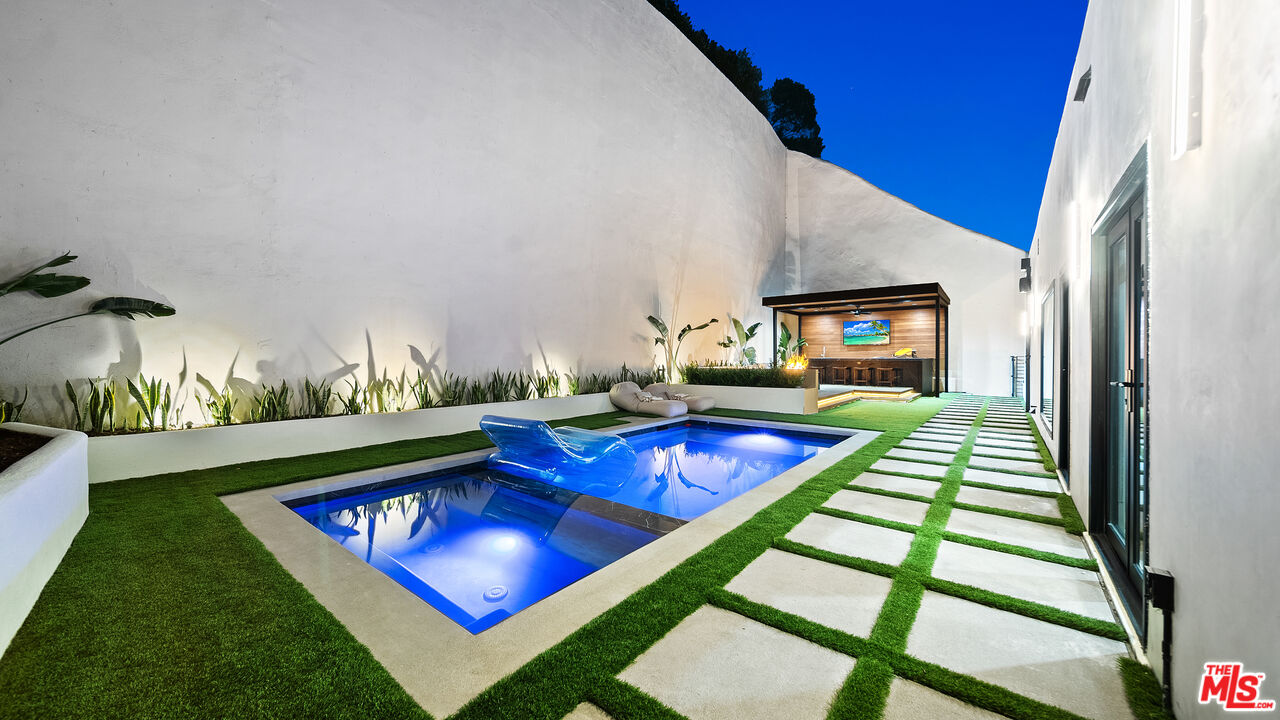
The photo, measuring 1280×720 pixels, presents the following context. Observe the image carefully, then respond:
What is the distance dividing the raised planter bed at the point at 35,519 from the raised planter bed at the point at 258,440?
1482 millimetres

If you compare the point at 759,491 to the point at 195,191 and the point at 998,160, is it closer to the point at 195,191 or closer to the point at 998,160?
the point at 195,191

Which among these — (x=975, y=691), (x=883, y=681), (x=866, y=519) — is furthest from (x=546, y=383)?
(x=975, y=691)

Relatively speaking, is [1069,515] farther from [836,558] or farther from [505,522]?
[505,522]

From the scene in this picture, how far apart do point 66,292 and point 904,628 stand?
643cm

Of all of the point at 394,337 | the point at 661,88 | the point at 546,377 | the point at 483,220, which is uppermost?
the point at 661,88

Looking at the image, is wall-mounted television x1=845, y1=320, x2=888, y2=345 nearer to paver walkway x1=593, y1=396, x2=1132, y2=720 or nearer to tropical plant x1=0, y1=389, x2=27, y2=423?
paver walkway x1=593, y1=396, x2=1132, y2=720

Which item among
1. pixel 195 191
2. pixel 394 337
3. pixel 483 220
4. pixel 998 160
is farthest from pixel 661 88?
pixel 998 160

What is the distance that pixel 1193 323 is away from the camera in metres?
1.36

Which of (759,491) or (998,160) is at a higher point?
(998,160)

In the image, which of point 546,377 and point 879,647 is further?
point 546,377

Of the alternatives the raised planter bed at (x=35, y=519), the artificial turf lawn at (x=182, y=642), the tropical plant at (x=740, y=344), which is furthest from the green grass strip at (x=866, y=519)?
the tropical plant at (x=740, y=344)

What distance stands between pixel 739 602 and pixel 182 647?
6.60 ft

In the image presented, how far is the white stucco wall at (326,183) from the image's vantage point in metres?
4.36

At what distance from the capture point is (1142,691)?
1.54 meters
